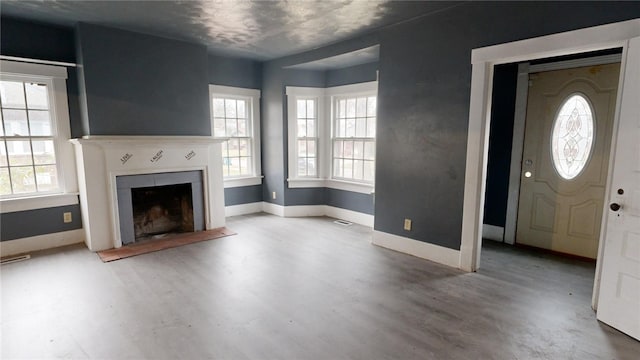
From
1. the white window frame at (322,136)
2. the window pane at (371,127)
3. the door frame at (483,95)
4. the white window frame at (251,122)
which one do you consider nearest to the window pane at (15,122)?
the white window frame at (251,122)

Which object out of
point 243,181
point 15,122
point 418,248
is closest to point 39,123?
point 15,122

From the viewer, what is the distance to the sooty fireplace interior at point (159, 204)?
406 cm

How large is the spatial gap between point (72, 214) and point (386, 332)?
4041 millimetres

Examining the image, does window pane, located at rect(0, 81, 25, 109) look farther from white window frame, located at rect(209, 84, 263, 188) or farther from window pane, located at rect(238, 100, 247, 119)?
window pane, located at rect(238, 100, 247, 119)


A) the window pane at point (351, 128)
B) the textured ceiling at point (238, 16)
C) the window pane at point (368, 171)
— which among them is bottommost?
the window pane at point (368, 171)

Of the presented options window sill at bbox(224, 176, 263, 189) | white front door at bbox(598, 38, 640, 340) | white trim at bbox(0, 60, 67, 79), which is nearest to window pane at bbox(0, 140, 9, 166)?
white trim at bbox(0, 60, 67, 79)

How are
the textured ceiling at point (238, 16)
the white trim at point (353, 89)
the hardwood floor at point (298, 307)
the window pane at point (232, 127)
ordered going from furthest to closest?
the window pane at point (232, 127) → the white trim at point (353, 89) → the textured ceiling at point (238, 16) → the hardwood floor at point (298, 307)

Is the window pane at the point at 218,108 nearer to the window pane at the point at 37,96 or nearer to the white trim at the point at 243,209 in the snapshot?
the white trim at the point at 243,209

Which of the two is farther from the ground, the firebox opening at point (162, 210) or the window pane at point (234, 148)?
the window pane at point (234, 148)

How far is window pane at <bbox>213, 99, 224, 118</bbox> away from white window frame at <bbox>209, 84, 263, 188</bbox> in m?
0.08

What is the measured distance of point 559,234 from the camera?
3844 millimetres

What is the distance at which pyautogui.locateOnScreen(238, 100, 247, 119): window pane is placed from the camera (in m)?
5.51

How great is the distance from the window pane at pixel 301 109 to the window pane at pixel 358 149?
3.28 feet

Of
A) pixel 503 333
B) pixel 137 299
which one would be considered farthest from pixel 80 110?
pixel 503 333
